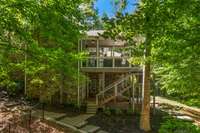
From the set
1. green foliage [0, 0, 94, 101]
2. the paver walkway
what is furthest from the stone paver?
green foliage [0, 0, 94, 101]

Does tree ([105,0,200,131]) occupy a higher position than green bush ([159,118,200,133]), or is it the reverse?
tree ([105,0,200,131])

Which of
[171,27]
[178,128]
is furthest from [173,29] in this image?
[178,128]

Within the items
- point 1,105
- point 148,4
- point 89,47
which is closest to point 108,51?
point 89,47

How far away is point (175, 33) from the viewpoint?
265 inches

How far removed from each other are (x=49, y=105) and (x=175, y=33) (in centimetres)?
1666

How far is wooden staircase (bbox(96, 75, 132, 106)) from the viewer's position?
72.4ft

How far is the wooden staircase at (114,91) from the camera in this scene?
869 inches

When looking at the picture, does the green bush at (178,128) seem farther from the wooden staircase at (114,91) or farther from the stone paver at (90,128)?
the wooden staircase at (114,91)

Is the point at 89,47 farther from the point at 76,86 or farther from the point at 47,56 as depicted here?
the point at 47,56

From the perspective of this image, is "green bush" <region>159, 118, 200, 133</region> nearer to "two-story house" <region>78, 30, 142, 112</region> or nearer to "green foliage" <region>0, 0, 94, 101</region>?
"green foliage" <region>0, 0, 94, 101</region>

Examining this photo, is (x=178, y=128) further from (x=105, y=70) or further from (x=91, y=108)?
(x=105, y=70)

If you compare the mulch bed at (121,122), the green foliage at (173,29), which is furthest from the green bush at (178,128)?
the mulch bed at (121,122)

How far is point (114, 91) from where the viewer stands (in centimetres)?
2253

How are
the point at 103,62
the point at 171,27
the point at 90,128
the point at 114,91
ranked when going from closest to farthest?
1. the point at 171,27
2. the point at 90,128
3. the point at 114,91
4. the point at 103,62
